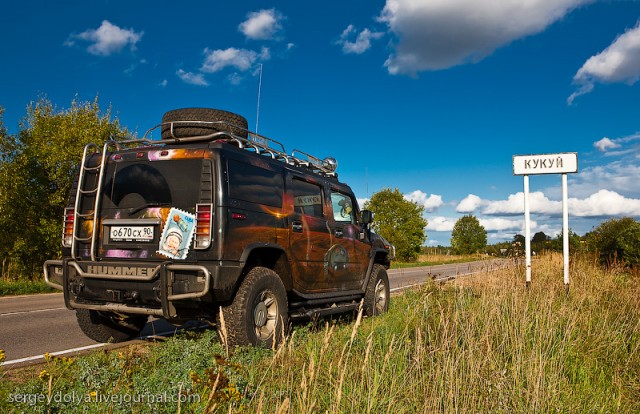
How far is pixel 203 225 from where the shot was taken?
478cm

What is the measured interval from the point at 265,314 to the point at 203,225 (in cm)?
128

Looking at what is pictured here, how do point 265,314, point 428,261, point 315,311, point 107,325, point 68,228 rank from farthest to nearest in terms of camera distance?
point 428,261 < point 315,311 < point 107,325 < point 68,228 < point 265,314

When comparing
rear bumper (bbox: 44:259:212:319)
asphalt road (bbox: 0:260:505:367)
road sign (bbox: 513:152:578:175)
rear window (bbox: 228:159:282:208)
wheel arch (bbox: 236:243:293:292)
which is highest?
road sign (bbox: 513:152:578:175)

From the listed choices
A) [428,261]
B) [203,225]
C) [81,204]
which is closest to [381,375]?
[203,225]

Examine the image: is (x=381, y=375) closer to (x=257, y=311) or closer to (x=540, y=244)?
(x=257, y=311)

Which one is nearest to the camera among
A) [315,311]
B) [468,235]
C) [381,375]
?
[381,375]

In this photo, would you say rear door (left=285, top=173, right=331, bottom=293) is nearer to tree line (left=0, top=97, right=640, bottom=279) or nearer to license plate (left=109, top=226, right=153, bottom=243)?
license plate (left=109, top=226, right=153, bottom=243)

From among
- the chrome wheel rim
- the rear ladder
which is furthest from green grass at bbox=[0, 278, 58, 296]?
the chrome wheel rim

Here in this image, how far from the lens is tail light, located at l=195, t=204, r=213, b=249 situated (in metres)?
4.75

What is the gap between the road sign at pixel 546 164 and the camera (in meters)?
9.34

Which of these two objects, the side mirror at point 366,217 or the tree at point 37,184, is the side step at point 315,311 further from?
the tree at point 37,184

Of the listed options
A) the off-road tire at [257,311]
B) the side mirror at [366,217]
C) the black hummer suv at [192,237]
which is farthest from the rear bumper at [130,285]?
the side mirror at [366,217]

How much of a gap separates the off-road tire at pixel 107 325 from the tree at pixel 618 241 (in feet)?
34.9

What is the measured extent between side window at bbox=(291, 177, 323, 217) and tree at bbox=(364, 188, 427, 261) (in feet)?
125
